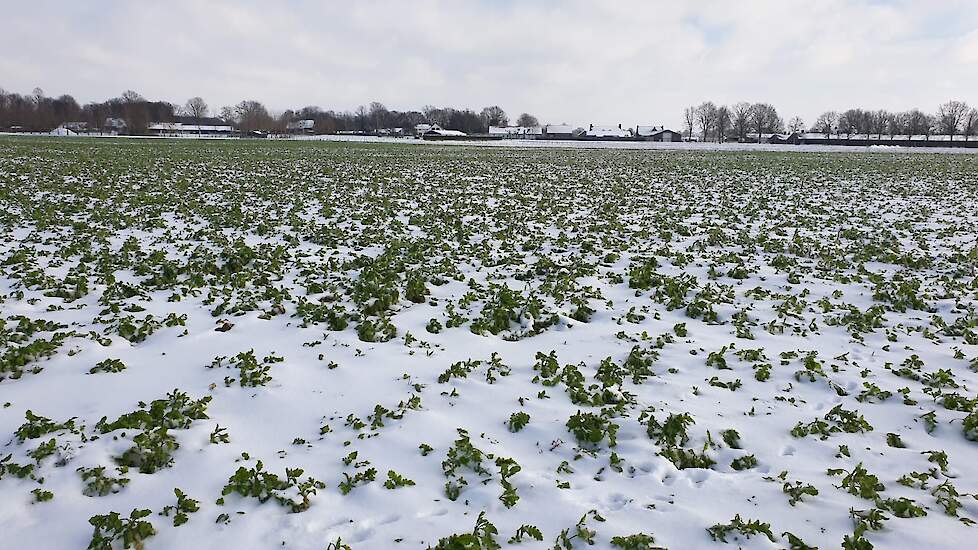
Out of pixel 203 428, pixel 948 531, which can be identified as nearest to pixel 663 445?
pixel 948 531

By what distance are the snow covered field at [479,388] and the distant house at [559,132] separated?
438 feet

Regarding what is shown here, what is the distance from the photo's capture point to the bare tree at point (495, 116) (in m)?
180

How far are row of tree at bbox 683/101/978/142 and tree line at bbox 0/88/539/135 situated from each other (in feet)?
199

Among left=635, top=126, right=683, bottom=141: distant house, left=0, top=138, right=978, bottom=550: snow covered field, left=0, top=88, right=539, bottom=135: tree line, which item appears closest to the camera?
left=0, top=138, right=978, bottom=550: snow covered field

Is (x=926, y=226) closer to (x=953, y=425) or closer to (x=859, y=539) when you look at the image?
(x=953, y=425)

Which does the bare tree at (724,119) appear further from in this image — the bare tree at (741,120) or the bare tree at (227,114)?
the bare tree at (227,114)

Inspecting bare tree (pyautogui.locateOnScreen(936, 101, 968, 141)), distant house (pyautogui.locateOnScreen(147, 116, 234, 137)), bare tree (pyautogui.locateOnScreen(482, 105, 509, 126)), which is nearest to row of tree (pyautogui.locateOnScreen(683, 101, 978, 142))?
bare tree (pyautogui.locateOnScreen(936, 101, 968, 141))

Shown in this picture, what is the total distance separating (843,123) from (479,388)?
17504 cm

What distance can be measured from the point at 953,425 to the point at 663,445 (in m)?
3.18

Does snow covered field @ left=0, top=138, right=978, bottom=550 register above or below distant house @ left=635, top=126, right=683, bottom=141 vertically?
below

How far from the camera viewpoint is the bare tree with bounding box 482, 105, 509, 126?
179975 mm

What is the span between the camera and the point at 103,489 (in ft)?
15.5

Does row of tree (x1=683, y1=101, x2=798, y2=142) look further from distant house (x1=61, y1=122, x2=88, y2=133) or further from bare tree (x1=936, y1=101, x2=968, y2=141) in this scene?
distant house (x1=61, y1=122, x2=88, y2=133)

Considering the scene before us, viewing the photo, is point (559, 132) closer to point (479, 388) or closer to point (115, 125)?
point (115, 125)
